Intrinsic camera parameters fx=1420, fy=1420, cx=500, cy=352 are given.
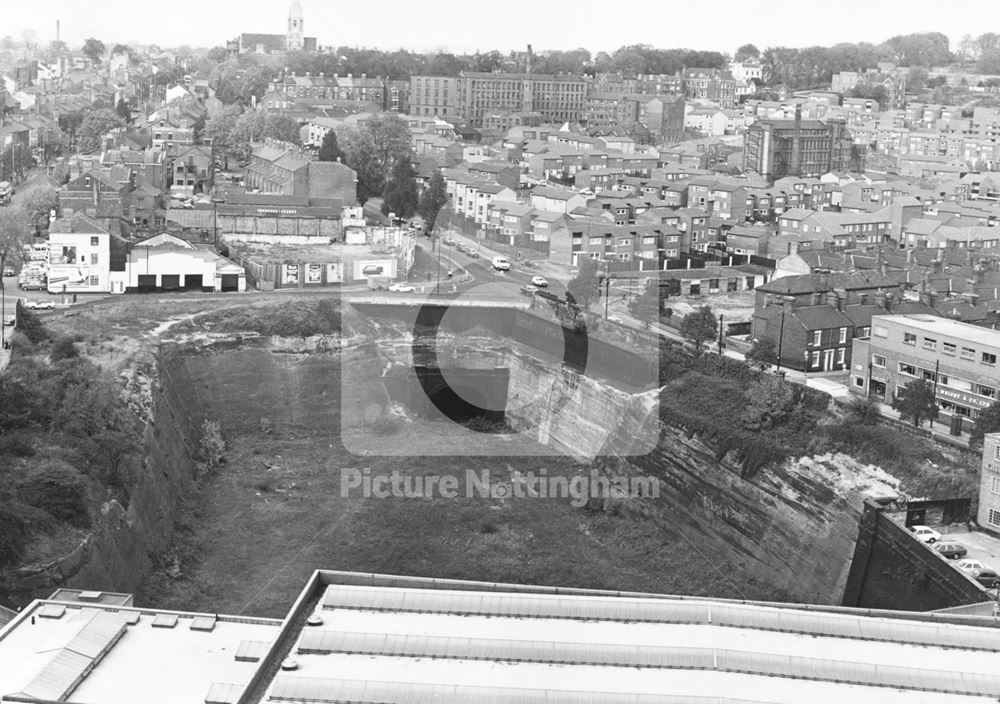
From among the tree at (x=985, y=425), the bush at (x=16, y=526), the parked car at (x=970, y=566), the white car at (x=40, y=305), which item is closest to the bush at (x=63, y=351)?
the white car at (x=40, y=305)

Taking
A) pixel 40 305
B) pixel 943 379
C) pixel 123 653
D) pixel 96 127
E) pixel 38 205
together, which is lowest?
pixel 123 653

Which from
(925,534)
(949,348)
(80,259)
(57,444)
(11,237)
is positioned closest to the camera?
(925,534)

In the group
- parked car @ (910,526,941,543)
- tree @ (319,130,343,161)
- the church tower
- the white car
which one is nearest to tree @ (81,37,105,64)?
the church tower

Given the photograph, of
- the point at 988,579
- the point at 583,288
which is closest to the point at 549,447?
the point at 583,288

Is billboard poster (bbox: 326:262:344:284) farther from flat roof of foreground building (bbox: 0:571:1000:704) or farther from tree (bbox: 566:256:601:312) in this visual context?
flat roof of foreground building (bbox: 0:571:1000:704)

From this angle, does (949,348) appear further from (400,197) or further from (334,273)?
(400,197)

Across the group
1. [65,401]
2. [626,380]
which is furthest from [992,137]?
[65,401]

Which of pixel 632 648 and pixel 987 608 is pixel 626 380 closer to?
pixel 987 608

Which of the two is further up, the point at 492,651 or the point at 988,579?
the point at 492,651
